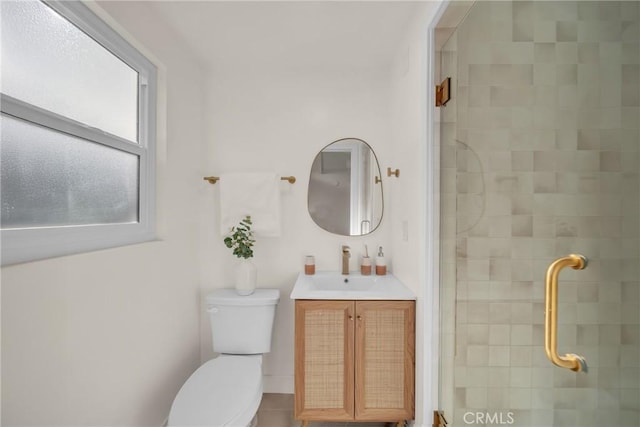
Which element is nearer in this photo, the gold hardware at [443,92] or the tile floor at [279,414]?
the gold hardware at [443,92]

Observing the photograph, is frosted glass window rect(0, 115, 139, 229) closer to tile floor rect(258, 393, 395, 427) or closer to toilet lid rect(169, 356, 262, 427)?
toilet lid rect(169, 356, 262, 427)

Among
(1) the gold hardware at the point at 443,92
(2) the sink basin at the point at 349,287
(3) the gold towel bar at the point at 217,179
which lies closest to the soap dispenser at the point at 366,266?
(2) the sink basin at the point at 349,287

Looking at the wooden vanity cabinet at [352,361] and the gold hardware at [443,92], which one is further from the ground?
the gold hardware at [443,92]

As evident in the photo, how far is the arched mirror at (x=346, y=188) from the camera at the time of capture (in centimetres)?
216

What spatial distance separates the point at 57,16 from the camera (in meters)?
1.14

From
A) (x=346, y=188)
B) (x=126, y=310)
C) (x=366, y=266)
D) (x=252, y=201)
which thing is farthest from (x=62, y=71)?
(x=366, y=266)

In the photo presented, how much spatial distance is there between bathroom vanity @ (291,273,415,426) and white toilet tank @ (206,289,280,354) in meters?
0.38

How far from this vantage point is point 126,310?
1358 mm

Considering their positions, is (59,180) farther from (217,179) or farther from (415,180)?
(415,180)

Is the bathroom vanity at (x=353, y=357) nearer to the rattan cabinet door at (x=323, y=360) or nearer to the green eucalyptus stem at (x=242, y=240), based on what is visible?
the rattan cabinet door at (x=323, y=360)

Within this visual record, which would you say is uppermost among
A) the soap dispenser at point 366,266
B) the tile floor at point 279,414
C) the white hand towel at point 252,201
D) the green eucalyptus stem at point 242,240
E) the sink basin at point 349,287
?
the white hand towel at point 252,201

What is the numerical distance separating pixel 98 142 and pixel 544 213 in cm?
164

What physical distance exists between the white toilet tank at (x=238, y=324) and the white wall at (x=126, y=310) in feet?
0.72

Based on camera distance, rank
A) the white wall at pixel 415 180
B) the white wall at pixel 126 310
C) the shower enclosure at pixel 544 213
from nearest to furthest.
A: 1. the shower enclosure at pixel 544 213
2. the white wall at pixel 126 310
3. the white wall at pixel 415 180
